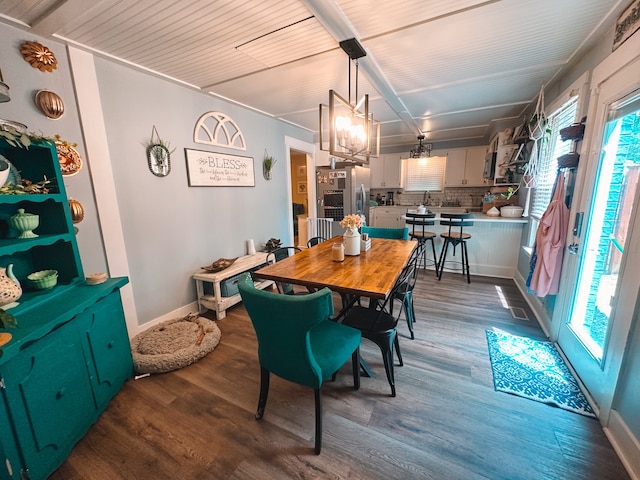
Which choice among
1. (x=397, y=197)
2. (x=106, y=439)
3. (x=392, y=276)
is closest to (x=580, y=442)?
(x=392, y=276)

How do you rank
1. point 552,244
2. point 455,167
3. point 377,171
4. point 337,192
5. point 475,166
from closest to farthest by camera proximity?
point 552,244, point 337,192, point 475,166, point 455,167, point 377,171

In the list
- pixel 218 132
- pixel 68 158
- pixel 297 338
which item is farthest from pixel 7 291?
pixel 218 132

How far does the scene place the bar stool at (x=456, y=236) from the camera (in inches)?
138

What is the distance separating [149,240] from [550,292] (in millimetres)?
3706

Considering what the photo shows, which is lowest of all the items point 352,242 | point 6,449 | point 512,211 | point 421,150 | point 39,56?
point 6,449

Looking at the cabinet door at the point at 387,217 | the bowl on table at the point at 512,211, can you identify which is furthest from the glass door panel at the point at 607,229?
the cabinet door at the point at 387,217

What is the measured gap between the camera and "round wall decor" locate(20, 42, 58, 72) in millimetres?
1655

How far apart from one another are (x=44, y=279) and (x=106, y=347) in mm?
548

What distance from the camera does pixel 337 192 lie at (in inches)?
196

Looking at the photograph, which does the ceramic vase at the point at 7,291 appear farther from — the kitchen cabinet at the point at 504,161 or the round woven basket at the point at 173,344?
the kitchen cabinet at the point at 504,161

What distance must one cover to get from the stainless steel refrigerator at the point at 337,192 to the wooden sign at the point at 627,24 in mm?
3481

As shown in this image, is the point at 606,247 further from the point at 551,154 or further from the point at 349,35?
the point at 349,35

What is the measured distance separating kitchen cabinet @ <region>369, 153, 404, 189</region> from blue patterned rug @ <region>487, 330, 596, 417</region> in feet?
15.1

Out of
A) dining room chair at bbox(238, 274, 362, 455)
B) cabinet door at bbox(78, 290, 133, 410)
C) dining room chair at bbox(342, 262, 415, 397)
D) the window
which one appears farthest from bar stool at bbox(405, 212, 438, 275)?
cabinet door at bbox(78, 290, 133, 410)
